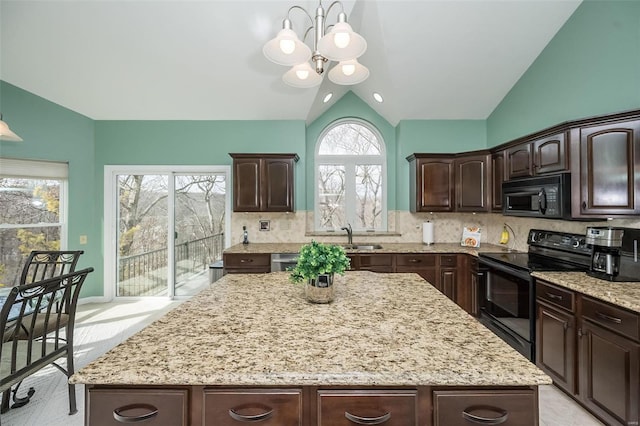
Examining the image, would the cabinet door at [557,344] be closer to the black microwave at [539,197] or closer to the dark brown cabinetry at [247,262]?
the black microwave at [539,197]

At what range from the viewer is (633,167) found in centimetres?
216

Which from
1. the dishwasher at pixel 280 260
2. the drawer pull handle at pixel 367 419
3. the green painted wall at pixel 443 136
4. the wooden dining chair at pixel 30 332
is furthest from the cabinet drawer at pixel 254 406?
the green painted wall at pixel 443 136

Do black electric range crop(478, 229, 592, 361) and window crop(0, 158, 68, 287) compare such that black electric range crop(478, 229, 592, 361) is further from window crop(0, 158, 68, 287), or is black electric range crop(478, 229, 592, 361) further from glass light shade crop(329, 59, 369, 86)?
window crop(0, 158, 68, 287)

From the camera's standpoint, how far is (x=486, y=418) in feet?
3.15

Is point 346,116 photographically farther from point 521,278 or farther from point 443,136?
point 521,278

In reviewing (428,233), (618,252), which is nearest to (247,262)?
(428,233)

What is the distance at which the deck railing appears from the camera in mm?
4648

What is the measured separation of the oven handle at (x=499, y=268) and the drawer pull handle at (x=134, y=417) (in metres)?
2.82

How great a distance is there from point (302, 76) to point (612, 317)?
2.53 metres

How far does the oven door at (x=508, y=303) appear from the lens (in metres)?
2.54

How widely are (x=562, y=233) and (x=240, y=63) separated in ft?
13.4

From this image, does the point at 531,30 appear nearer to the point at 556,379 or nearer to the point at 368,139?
the point at 368,139

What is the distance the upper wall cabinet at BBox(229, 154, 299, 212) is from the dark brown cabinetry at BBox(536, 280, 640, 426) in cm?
305

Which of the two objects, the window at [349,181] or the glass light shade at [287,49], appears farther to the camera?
the window at [349,181]
